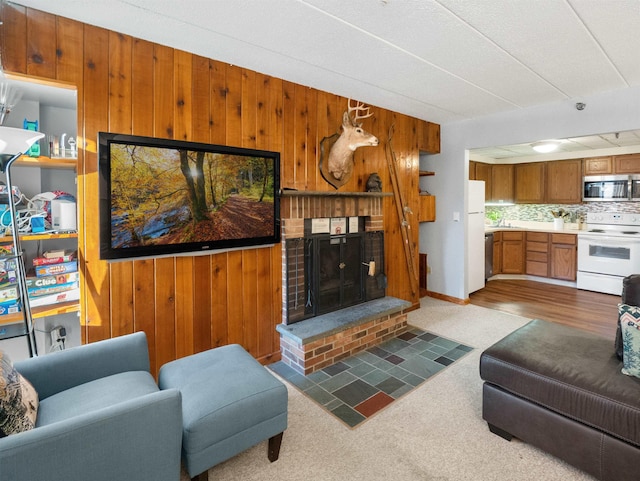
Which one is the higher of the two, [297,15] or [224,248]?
[297,15]

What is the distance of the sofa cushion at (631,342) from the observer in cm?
169

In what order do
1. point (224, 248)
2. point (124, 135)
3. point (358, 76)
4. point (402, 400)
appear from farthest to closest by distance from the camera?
point (358, 76) < point (224, 248) < point (402, 400) < point (124, 135)

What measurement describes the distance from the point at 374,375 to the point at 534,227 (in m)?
5.51

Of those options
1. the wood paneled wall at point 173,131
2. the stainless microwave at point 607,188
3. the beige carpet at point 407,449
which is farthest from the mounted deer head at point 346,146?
the stainless microwave at point 607,188

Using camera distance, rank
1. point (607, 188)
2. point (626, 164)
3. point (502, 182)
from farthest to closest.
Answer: point (502, 182) < point (607, 188) < point (626, 164)

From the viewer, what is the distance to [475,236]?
5188 mm

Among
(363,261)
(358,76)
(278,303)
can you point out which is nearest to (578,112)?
(358,76)

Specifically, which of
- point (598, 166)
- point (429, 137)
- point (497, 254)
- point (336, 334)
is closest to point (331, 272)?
point (336, 334)

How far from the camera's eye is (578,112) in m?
3.54

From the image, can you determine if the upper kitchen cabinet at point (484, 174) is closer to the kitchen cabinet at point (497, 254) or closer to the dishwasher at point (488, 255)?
the kitchen cabinet at point (497, 254)

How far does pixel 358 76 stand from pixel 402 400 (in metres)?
2.62

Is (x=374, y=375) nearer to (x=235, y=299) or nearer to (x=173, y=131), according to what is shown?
(x=235, y=299)

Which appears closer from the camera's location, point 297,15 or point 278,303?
point 297,15

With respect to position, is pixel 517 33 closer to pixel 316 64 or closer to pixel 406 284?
pixel 316 64
